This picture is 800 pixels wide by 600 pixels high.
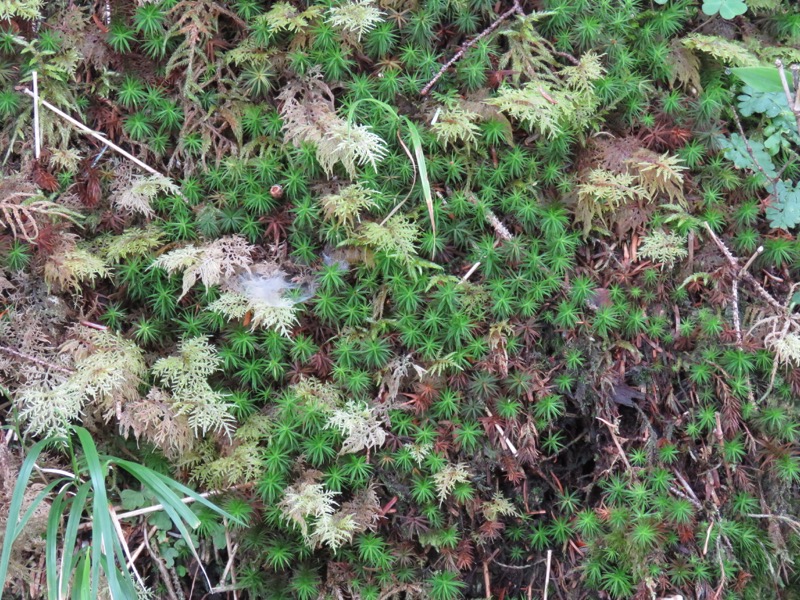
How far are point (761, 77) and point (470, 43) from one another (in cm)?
110

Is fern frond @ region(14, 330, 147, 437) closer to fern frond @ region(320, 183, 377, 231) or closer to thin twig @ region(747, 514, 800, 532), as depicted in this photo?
fern frond @ region(320, 183, 377, 231)

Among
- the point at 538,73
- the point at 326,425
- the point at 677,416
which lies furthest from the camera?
the point at 538,73

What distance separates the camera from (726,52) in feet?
9.03

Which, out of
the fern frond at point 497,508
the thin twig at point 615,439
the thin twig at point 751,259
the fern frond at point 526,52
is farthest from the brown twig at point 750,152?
the fern frond at point 497,508

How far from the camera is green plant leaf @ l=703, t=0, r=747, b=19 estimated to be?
2842 millimetres

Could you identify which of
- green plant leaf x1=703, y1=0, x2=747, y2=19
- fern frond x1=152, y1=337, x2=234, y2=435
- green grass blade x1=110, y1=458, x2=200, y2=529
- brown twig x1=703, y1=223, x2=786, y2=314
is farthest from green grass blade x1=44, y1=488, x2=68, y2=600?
green plant leaf x1=703, y1=0, x2=747, y2=19

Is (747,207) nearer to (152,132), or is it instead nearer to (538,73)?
(538,73)

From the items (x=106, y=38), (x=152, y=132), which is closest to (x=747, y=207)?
(x=152, y=132)

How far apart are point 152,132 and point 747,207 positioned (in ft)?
7.98

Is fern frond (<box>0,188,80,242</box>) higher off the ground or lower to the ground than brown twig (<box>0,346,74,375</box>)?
higher

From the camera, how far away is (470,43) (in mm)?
2797

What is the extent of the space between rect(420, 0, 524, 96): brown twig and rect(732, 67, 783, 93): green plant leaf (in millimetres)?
940

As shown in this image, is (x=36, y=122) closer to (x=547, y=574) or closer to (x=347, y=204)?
(x=347, y=204)

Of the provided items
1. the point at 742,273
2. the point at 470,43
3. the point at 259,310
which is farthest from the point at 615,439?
the point at 470,43
